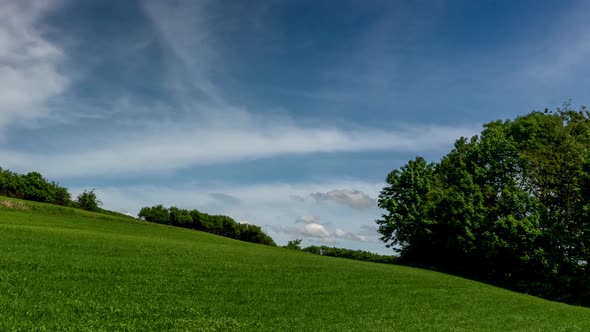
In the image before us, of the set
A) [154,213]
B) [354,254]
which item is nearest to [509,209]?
[354,254]

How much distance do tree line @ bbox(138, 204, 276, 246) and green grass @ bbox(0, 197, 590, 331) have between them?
38396mm

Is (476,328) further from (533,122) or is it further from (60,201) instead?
(60,201)

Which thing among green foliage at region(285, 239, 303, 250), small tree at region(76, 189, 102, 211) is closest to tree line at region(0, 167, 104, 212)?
small tree at region(76, 189, 102, 211)

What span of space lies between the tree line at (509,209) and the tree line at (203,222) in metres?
22.8

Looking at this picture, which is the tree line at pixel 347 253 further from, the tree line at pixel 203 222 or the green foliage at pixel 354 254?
the tree line at pixel 203 222

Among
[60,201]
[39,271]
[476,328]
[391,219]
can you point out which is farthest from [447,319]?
[60,201]

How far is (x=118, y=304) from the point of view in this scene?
16.5 meters

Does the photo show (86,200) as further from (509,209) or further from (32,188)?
(509,209)

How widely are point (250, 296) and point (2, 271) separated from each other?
35.3 ft

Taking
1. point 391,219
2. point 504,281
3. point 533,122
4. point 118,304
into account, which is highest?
point 533,122

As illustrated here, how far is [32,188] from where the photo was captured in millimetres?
62625

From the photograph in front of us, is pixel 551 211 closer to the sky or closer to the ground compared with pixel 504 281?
closer to the sky

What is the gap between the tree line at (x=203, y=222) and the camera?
72.2m

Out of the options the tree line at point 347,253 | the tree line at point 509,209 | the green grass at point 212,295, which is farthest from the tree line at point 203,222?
the green grass at point 212,295
